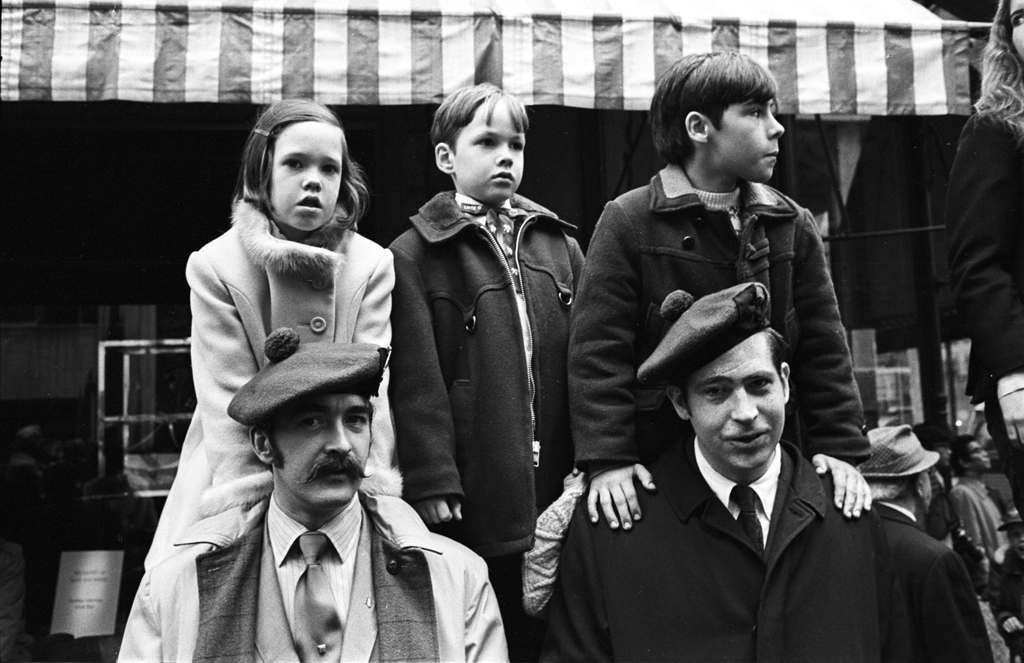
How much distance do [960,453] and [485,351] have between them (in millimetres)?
5129

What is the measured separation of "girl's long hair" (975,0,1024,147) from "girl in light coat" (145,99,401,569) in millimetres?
1842

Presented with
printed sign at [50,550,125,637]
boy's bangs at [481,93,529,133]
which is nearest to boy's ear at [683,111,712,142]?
boy's bangs at [481,93,529,133]

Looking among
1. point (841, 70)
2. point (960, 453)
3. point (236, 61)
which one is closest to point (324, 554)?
point (236, 61)

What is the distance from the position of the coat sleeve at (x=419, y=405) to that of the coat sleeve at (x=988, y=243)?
153 centimetres

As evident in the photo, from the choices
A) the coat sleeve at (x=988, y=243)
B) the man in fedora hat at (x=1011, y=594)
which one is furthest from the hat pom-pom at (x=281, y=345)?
the man in fedora hat at (x=1011, y=594)

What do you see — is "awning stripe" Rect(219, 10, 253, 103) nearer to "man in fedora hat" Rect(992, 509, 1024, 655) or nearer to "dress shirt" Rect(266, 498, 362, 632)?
"dress shirt" Rect(266, 498, 362, 632)

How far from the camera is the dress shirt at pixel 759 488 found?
2.79 meters

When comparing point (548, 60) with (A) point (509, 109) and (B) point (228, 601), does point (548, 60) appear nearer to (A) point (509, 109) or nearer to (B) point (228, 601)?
(A) point (509, 109)

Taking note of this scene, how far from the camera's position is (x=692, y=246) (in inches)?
124

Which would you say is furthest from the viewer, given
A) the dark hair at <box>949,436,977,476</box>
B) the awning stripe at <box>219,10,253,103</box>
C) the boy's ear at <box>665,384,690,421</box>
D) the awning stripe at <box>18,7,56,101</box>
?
the dark hair at <box>949,436,977,476</box>

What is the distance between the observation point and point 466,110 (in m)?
3.46

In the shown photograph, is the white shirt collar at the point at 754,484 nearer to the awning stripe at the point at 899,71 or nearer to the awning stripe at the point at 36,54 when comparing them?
the awning stripe at the point at 899,71

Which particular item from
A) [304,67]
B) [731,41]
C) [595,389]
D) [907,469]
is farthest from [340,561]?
[731,41]

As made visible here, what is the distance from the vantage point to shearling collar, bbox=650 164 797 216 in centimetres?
316
